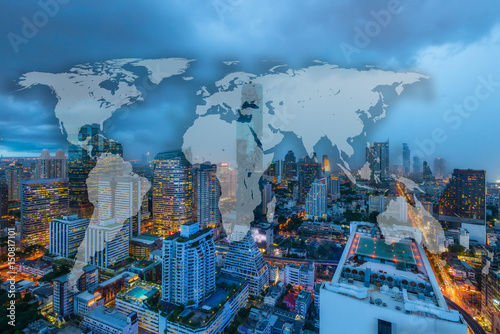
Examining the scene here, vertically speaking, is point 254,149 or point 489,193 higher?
point 254,149

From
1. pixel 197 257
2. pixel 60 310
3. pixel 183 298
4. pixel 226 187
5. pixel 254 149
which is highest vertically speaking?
pixel 254 149

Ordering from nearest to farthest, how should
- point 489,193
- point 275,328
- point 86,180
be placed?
point 275,328 → point 86,180 → point 489,193

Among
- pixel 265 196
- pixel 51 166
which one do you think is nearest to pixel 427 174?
pixel 265 196

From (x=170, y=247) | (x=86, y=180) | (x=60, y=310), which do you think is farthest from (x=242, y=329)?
(x=86, y=180)

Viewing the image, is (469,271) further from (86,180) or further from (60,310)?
(86,180)

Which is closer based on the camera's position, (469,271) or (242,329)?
(242,329)

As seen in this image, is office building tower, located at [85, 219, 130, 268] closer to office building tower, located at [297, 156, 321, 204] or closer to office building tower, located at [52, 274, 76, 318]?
office building tower, located at [52, 274, 76, 318]

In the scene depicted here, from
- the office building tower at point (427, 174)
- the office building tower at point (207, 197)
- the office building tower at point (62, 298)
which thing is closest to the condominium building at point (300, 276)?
the office building tower at point (207, 197)

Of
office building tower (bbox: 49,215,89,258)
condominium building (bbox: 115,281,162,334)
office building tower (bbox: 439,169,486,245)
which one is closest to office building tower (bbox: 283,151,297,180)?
office building tower (bbox: 439,169,486,245)
